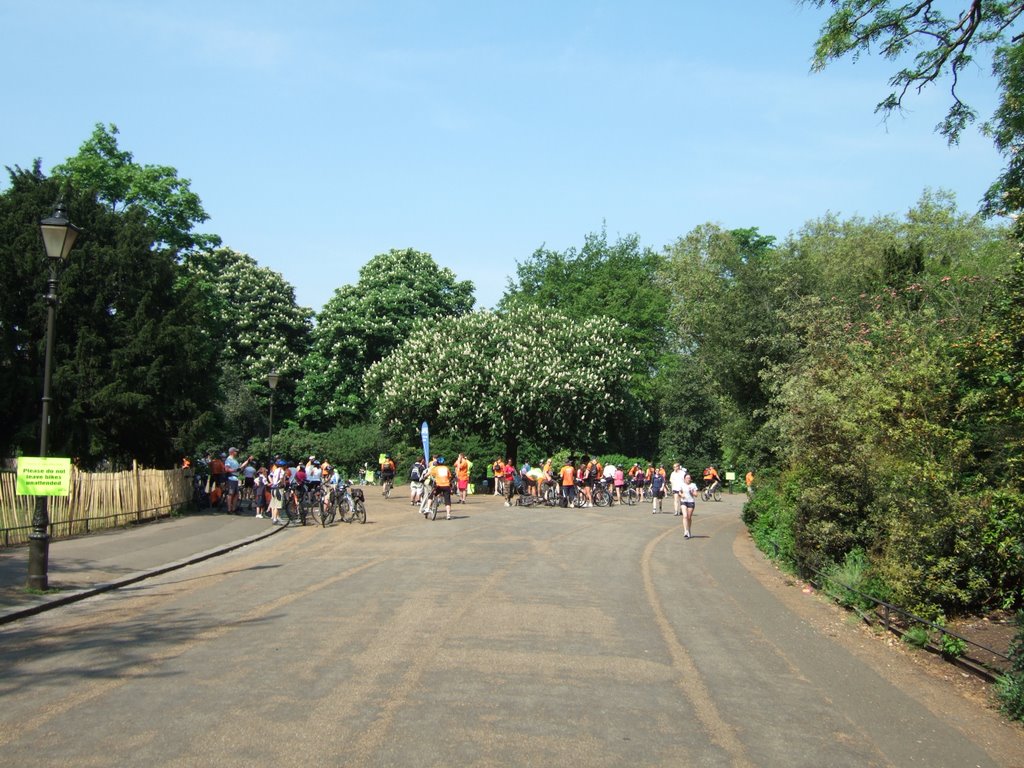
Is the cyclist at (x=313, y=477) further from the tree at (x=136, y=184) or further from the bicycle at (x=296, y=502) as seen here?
the tree at (x=136, y=184)

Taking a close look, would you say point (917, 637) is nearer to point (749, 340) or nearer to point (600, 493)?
point (749, 340)

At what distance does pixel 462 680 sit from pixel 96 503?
1538 cm

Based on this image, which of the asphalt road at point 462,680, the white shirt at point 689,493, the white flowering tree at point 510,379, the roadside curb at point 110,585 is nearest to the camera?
the asphalt road at point 462,680

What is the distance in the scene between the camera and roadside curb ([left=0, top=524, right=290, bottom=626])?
10985 mm

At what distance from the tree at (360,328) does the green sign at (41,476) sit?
147 ft

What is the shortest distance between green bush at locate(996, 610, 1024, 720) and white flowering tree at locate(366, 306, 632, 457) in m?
33.5

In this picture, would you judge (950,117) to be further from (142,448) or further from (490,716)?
(142,448)

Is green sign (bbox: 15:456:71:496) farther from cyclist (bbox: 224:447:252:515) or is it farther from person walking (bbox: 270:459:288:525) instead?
cyclist (bbox: 224:447:252:515)

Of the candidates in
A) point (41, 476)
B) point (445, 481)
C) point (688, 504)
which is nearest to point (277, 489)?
point (445, 481)

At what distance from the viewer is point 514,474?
3569 centimetres

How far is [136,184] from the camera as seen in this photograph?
134ft

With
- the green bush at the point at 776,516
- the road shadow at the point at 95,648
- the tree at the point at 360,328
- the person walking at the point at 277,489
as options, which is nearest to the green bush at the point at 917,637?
the green bush at the point at 776,516

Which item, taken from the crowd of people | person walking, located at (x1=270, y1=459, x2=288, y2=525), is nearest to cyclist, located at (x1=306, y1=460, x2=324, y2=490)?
the crowd of people

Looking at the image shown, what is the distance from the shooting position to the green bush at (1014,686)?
309 inches
